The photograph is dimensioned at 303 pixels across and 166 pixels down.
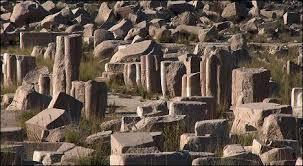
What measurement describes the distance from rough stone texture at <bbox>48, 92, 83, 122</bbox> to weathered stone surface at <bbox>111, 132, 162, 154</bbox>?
10.4 ft

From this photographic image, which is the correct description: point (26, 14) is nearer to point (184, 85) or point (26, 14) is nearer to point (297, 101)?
point (184, 85)

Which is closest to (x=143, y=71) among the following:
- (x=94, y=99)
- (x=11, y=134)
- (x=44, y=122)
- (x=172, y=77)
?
(x=172, y=77)

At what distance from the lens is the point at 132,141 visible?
9711 millimetres

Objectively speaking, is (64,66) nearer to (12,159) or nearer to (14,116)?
(14,116)

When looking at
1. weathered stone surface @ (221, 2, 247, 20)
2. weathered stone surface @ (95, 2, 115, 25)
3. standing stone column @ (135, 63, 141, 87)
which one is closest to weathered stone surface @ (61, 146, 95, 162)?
standing stone column @ (135, 63, 141, 87)

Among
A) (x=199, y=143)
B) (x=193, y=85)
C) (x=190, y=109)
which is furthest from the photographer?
(x=193, y=85)

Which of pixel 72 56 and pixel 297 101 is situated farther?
pixel 72 56

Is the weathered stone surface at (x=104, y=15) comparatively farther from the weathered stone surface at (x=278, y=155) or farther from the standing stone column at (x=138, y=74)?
the weathered stone surface at (x=278, y=155)

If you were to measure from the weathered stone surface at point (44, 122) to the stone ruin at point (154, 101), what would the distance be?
2 centimetres

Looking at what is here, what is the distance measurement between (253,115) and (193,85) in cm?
372

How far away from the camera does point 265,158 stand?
9.56m

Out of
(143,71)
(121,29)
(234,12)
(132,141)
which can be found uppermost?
(234,12)

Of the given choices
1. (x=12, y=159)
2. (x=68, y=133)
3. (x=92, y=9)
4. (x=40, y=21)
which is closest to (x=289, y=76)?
(x=68, y=133)

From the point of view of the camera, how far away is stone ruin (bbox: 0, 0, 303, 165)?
9.81 metres
